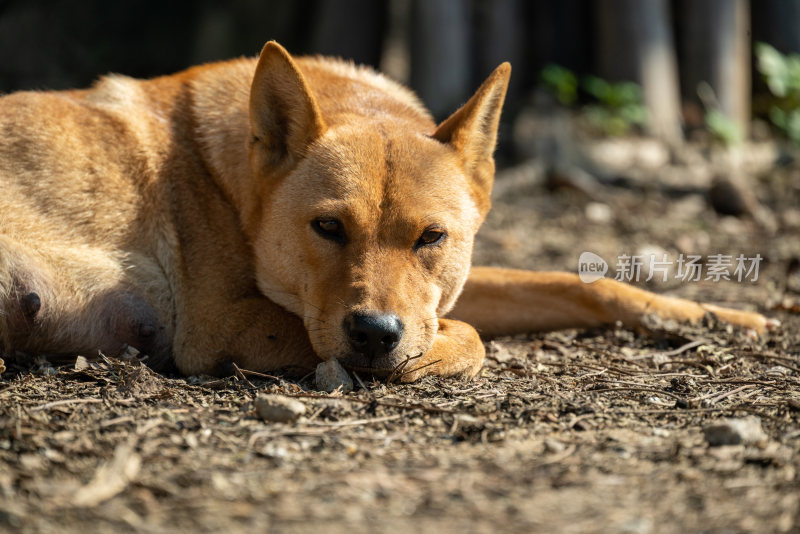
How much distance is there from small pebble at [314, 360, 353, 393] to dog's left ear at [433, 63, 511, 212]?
118 cm

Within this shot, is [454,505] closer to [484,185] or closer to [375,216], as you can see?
[375,216]

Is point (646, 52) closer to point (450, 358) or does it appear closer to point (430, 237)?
point (430, 237)

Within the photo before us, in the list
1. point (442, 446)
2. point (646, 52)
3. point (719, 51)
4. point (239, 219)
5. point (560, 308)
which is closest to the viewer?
point (442, 446)

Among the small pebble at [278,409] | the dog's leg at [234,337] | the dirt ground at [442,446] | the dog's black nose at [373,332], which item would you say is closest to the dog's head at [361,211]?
the dog's black nose at [373,332]

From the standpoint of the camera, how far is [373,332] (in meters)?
3.14

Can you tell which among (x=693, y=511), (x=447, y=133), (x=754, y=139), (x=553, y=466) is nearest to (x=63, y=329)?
(x=447, y=133)

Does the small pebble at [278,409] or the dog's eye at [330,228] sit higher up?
the dog's eye at [330,228]

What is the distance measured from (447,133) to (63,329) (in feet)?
6.37

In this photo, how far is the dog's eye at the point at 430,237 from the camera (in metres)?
3.49

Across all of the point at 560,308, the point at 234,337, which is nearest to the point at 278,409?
the point at 234,337

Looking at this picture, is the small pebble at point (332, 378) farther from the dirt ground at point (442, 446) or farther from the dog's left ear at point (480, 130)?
the dog's left ear at point (480, 130)

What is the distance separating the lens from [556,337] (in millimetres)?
4441

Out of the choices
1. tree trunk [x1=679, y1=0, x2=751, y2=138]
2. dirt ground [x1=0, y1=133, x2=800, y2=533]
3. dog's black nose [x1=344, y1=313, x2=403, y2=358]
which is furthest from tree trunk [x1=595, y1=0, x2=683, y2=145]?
dog's black nose [x1=344, y1=313, x2=403, y2=358]

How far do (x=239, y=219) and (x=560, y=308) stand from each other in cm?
182
